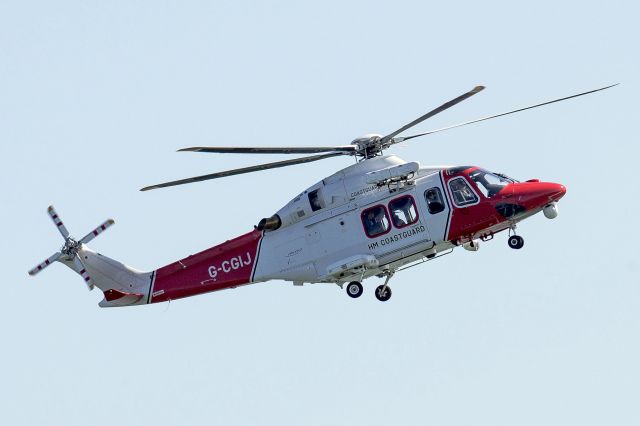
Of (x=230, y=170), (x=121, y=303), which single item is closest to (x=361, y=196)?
(x=230, y=170)

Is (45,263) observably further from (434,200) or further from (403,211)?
(434,200)

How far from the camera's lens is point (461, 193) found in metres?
27.7

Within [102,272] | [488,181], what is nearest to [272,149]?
[488,181]

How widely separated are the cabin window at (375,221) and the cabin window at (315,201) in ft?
3.84

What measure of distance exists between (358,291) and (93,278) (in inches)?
305

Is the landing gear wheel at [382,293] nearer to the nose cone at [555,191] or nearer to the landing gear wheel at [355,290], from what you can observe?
the landing gear wheel at [355,290]

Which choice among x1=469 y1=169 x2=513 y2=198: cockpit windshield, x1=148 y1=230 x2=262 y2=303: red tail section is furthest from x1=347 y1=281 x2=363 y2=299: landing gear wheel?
x1=469 y1=169 x2=513 y2=198: cockpit windshield

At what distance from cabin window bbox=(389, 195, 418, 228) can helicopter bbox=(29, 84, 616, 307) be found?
0.08ft

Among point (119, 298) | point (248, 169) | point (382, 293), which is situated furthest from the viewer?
point (119, 298)

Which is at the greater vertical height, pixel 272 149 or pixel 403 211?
pixel 272 149

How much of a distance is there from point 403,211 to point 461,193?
1508 millimetres

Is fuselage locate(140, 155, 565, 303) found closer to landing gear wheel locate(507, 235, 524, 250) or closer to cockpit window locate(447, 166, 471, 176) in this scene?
cockpit window locate(447, 166, 471, 176)

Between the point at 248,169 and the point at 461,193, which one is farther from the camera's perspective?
the point at 461,193

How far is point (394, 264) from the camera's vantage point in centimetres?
2833
